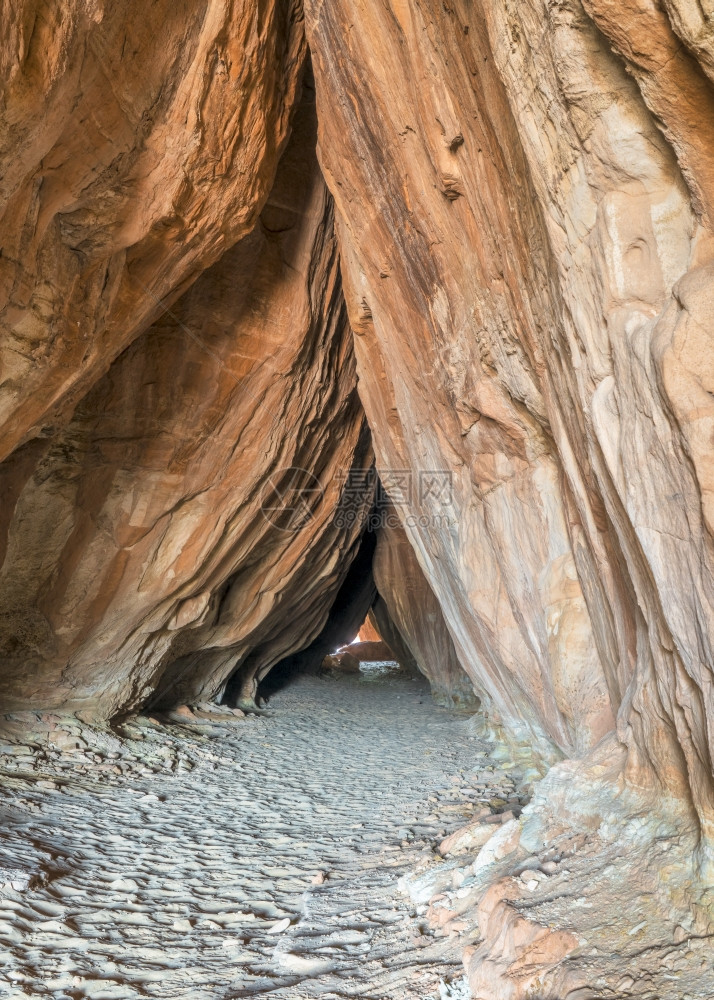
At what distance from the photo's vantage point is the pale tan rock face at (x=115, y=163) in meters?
3.87

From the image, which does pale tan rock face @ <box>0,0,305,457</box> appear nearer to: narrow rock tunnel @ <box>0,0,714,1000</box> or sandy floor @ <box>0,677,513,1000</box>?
narrow rock tunnel @ <box>0,0,714,1000</box>

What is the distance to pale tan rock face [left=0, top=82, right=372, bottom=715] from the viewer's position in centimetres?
741

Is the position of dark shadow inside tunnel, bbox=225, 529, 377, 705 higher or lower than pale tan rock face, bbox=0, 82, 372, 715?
lower

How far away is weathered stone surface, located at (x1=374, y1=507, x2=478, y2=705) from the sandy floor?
4867 mm

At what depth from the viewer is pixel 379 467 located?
30.2 ft

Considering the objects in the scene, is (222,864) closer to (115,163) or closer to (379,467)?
(115,163)

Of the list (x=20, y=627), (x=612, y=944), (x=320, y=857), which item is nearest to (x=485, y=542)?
(x=320, y=857)

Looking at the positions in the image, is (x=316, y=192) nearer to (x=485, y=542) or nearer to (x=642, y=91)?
(x=485, y=542)

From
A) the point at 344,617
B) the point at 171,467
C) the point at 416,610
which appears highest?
the point at 171,467

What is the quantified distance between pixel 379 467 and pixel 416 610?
739 cm

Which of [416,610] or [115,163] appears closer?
[115,163]

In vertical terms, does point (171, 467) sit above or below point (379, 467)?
above

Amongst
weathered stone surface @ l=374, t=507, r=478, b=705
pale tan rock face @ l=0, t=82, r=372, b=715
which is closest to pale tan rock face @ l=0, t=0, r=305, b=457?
pale tan rock face @ l=0, t=82, r=372, b=715

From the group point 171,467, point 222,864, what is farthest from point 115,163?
point 222,864
